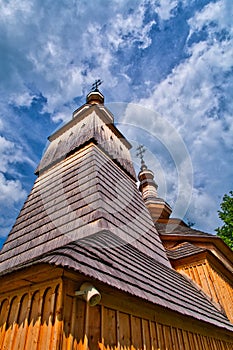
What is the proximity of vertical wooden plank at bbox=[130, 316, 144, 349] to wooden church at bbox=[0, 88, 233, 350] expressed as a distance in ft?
0.04

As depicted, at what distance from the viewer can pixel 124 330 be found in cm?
304

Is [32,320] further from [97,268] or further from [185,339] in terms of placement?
[185,339]

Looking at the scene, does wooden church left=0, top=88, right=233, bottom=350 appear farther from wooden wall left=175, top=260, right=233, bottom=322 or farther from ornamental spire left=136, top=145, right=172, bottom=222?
ornamental spire left=136, top=145, right=172, bottom=222

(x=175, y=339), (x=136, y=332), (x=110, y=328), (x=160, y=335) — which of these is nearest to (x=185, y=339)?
(x=175, y=339)

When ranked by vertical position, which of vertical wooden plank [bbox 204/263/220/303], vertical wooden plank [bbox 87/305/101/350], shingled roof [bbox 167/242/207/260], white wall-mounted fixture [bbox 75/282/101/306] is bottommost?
vertical wooden plank [bbox 87/305/101/350]

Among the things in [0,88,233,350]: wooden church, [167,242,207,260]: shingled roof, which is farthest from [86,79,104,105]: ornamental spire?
[167,242,207,260]: shingled roof

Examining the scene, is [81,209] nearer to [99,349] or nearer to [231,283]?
[99,349]

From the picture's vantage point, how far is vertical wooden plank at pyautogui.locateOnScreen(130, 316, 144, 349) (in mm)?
3119

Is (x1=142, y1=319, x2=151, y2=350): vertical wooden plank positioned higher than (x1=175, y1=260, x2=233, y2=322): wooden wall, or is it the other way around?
(x1=175, y1=260, x2=233, y2=322): wooden wall

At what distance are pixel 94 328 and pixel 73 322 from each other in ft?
1.04

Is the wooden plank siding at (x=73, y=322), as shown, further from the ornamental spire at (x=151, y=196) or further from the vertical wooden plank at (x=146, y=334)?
the ornamental spire at (x=151, y=196)

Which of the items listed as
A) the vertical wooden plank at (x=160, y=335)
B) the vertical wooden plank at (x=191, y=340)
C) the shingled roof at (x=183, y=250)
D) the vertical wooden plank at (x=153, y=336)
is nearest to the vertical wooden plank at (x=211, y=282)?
the shingled roof at (x=183, y=250)

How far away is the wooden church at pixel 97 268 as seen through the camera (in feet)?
8.57

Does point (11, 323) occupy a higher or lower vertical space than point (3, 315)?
lower
